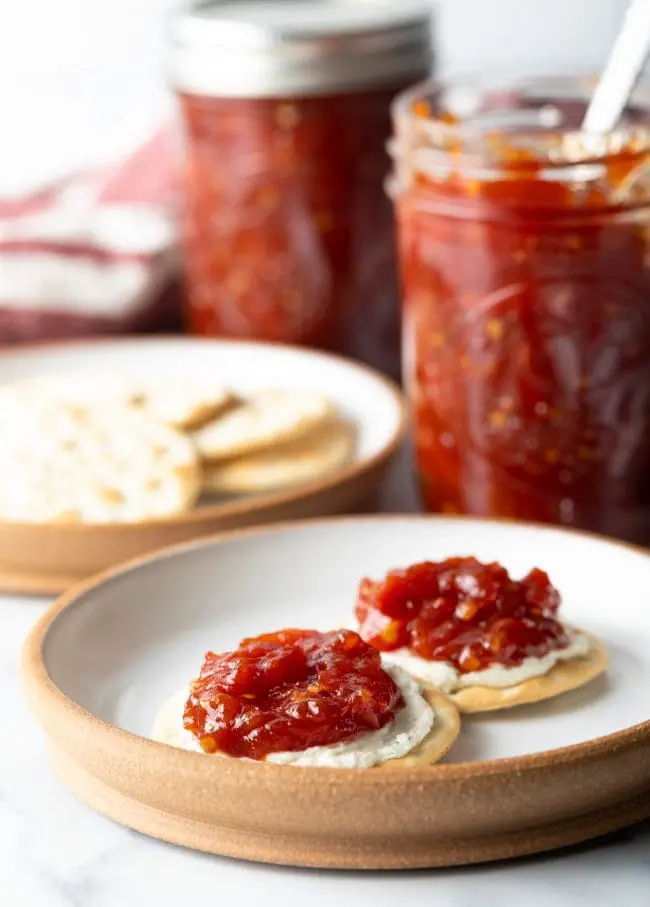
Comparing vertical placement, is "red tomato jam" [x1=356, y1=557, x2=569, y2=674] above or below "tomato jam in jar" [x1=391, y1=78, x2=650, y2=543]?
below

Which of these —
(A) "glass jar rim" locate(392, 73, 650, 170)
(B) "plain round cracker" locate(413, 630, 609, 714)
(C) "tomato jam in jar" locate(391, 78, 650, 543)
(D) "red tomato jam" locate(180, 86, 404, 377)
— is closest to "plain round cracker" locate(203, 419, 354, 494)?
(C) "tomato jam in jar" locate(391, 78, 650, 543)

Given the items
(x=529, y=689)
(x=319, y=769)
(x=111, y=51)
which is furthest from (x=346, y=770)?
(x=111, y=51)

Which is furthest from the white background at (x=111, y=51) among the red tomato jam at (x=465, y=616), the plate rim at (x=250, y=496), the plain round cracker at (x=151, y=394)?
the red tomato jam at (x=465, y=616)

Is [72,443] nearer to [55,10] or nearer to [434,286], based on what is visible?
[434,286]

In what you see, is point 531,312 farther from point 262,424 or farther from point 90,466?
point 90,466

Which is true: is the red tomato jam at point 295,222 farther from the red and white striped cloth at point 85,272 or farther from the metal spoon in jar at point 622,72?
the metal spoon in jar at point 622,72

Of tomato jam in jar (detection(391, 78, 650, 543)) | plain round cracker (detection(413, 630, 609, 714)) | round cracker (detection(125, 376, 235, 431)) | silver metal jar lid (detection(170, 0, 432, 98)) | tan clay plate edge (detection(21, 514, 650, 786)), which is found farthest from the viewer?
silver metal jar lid (detection(170, 0, 432, 98))

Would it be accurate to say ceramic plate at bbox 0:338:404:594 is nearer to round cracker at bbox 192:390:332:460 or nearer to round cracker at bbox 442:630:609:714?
round cracker at bbox 192:390:332:460
